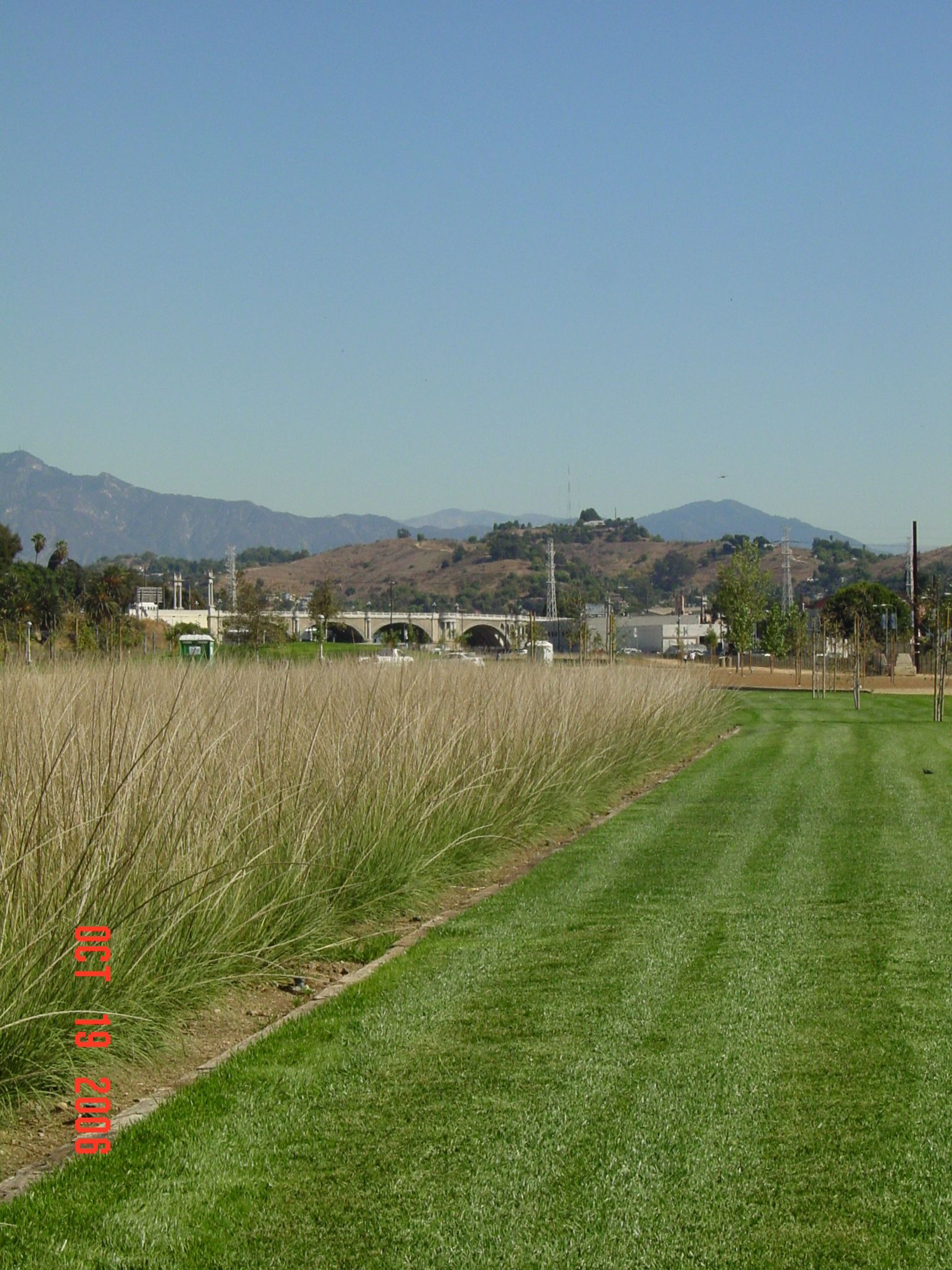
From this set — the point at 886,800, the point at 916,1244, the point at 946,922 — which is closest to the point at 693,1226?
the point at 916,1244

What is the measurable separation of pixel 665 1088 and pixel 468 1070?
2.43 ft

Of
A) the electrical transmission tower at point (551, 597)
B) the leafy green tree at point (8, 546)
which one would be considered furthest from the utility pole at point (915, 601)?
the electrical transmission tower at point (551, 597)

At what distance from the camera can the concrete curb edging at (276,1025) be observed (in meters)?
4.34

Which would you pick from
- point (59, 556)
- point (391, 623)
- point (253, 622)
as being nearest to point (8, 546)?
point (59, 556)

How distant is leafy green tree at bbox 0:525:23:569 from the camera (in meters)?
58.4

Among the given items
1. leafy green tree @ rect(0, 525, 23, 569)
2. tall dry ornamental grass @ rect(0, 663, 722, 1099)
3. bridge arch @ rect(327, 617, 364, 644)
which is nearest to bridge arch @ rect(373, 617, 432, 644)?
bridge arch @ rect(327, 617, 364, 644)

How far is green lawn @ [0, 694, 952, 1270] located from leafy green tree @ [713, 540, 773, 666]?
38.0 metres

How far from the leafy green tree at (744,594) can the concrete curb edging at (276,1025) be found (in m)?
34.5

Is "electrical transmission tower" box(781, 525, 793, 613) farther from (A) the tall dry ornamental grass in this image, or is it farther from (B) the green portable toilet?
(A) the tall dry ornamental grass

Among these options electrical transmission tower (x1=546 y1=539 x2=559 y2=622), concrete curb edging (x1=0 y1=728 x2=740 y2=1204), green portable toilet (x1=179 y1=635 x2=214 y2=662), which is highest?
electrical transmission tower (x1=546 y1=539 x2=559 y2=622)

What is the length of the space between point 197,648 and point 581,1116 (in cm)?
1382

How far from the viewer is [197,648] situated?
58.6 ft

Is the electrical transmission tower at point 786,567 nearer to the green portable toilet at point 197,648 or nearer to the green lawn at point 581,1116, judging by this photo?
the green portable toilet at point 197,648

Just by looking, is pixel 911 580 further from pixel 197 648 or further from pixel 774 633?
pixel 197 648
